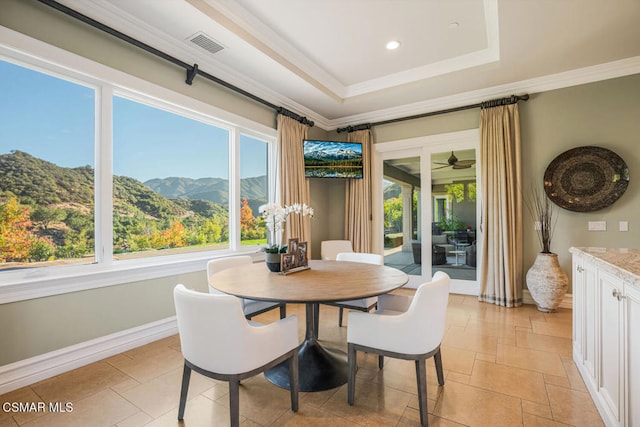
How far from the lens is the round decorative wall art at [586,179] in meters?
3.34

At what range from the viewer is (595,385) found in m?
1.77

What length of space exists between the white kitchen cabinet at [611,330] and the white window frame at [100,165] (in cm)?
320

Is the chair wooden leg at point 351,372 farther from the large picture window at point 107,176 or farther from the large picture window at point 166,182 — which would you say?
the large picture window at point 166,182

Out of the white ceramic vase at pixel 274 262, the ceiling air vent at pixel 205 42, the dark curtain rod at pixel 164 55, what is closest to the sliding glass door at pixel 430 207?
the dark curtain rod at pixel 164 55

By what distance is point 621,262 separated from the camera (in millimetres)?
1491

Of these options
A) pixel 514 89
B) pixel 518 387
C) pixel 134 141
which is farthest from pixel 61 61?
pixel 514 89

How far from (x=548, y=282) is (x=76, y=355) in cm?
461

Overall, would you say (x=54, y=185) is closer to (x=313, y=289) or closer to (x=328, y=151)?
(x=313, y=289)

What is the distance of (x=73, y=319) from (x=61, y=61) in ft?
6.29

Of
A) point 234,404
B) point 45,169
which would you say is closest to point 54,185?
point 45,169

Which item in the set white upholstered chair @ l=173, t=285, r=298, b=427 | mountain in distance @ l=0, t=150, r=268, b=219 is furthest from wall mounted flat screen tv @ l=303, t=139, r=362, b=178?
white upholstered chair @ l=173, t=285, r=298, b=427

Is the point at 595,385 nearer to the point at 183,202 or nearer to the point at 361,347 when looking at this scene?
the point at 361,347

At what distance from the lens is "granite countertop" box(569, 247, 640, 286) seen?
123cm

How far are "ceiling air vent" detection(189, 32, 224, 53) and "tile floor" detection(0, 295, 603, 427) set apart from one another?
2.79 meters
